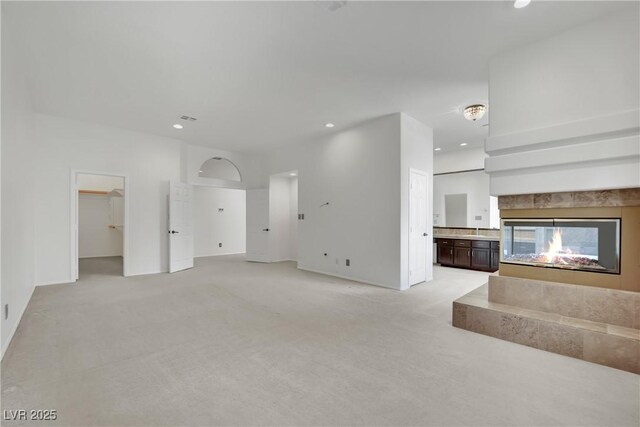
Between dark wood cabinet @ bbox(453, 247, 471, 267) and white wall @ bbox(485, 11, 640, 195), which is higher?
white wall @ bbox(485, 11, 640, 195)

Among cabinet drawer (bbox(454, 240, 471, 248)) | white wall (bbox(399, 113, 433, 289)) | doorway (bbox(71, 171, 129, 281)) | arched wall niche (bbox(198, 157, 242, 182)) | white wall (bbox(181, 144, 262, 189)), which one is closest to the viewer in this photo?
white wall (bbox(399, 113, 433, 289))

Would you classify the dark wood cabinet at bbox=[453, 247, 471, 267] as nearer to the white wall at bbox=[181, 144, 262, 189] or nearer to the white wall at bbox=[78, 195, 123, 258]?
the white wall at bbox=[181, 144, 262, 189]

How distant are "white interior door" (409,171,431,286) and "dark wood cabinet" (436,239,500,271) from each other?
5.58 feet

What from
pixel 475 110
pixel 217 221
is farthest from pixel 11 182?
pixel 217 221

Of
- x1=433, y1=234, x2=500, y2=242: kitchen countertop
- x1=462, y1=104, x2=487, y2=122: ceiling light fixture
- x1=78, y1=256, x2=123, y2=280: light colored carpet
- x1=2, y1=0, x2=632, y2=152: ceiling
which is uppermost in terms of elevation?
x1=2, y1=0, x2=632, y2=152: ceiling

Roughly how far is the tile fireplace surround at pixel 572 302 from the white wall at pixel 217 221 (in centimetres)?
744

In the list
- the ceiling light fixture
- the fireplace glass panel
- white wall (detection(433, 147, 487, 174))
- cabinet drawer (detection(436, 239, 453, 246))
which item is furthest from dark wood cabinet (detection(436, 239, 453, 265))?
the fireplace glass panel

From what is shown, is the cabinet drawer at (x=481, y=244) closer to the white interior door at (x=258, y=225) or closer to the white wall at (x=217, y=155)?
the white interior door at (x=258, y=225)

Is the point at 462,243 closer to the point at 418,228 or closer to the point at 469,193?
the point at 469,193

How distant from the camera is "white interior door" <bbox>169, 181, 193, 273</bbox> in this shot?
5988 millimetres

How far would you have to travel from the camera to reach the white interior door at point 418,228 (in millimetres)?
4840

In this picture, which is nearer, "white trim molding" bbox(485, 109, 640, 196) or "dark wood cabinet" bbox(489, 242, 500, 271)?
"white trim molding" bbox(485, 109, 640, 196)

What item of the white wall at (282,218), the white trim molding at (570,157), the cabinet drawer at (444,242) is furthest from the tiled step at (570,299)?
the white wall at (282,218)

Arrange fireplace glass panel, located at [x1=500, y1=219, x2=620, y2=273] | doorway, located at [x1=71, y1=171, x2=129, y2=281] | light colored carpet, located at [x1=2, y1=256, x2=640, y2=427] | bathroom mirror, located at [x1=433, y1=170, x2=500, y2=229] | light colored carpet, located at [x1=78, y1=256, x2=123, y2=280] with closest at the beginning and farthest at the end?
1. light colored carpet, located at [x1=2, y1=256, x2=640, y2=427]
2. fireplace glass panel, located at [x1=500, y1=219, x2=620, y2=273]
3. light colored carpet, located at [x1=78, y1=256, x2=123, y2=280]
4. bathroom mirror, located at [x1=433, y1=170, x2=500, y2=229]
5. doorway, located at [x1=71, y1=171, x2=129, y2=281]
